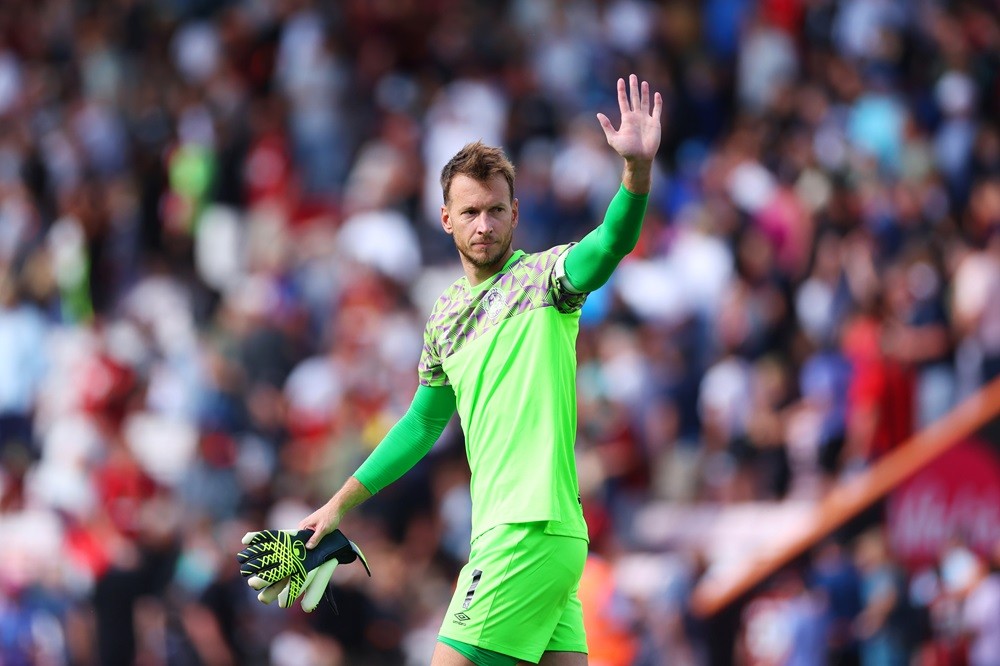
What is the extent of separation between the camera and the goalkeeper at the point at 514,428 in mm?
5066

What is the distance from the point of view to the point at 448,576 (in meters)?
12.2

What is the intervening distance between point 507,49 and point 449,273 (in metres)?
3.12

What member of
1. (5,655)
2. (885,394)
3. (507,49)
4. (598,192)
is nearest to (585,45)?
(507,49)

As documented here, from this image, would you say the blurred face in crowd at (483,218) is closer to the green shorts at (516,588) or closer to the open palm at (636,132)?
the open palm at (636,132)

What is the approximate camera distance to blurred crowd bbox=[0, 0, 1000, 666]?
37.3 feet

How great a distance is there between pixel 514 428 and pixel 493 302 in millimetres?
433

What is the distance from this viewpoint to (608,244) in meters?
4.81

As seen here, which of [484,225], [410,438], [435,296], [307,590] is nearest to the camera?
[484,225]

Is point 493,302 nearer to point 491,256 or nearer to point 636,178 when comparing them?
point 491,256

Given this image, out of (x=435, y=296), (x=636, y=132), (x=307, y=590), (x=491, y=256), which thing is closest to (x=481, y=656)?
(x=307, y=590)

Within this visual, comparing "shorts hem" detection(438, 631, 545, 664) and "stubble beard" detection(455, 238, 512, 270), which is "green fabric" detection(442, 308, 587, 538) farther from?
"shorts hem" detection(438, 631, 545, 664)

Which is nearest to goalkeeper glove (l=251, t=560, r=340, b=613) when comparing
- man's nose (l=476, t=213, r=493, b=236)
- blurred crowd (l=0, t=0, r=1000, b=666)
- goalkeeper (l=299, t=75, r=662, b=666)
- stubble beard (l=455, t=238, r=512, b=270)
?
goalkeeper (l=299, t=75, r=662, b=666)

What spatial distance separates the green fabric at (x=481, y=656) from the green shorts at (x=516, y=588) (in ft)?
0.08

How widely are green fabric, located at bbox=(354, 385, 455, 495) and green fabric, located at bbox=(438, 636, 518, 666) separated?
726 mm
